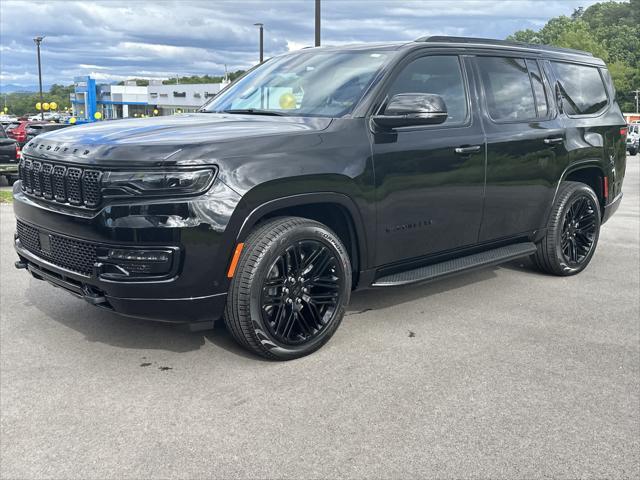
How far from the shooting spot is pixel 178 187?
3.59m

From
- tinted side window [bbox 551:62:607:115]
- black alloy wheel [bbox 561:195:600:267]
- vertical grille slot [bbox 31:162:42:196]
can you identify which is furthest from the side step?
vertical grille slot [bbox 31:162:42:196]

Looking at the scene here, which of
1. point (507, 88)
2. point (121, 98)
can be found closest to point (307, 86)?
point (507, 88)

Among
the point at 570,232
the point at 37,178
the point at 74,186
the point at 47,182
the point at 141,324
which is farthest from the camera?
the point at 570,232

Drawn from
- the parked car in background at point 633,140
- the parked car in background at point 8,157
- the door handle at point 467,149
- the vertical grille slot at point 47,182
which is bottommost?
the parked car in background at point 633,140

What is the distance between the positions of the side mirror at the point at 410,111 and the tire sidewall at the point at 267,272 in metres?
0.82

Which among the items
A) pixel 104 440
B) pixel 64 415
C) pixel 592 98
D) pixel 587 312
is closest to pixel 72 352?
pixel 64 415

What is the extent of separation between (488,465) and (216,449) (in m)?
1.21

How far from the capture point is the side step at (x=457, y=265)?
15.2ft

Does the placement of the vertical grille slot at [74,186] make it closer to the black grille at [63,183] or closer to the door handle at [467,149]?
the black grille at [63,183]

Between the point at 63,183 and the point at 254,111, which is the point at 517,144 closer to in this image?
the point at 254,111

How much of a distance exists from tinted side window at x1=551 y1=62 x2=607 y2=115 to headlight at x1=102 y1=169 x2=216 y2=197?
3834 millimetres

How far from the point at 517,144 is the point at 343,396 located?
274cm

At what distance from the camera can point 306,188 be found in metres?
4.02

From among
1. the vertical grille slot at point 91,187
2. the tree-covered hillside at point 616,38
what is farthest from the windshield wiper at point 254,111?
the tree-covered hillside at point 616,38
